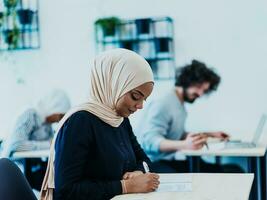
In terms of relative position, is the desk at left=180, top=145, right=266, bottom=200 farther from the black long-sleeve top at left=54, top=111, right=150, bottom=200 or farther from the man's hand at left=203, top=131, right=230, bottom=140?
the black long-sleeve top at left=54, top=111, right=150, bottom=200

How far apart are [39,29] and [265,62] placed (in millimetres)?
2067

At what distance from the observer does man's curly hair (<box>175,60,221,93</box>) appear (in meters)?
3.72

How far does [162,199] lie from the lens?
1771mm

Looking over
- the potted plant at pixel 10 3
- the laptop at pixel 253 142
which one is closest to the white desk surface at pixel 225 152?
the laptop at pixel 253 142

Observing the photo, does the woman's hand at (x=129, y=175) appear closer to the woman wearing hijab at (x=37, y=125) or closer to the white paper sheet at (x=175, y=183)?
the white paper sheet at (x=175, y=183)

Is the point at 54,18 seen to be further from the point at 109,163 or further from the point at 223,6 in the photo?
the point at 109,163

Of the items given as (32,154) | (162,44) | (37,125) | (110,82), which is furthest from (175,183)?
(162,44)

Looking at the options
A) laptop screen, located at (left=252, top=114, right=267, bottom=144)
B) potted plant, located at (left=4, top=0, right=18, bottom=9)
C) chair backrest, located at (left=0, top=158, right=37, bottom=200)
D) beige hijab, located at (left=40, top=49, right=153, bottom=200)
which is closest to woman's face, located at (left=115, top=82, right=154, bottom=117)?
beige hijab, located at (left=40, top=49, right=153, bottom=200)

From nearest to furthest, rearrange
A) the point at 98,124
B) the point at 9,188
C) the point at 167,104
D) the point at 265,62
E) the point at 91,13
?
the point at 9,188 < the point at 98,124 < the point at 167,104 < the point at 265,62 < the point at 91,13

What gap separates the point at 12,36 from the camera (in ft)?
15.0

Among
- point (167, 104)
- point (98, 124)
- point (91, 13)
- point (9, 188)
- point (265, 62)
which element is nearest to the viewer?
point (9, 188)

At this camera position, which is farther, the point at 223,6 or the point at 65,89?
the point at 65,89

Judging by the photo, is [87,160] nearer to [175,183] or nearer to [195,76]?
[175,183]

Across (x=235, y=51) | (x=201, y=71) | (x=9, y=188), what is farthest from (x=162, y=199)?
(x=235, y=51)
